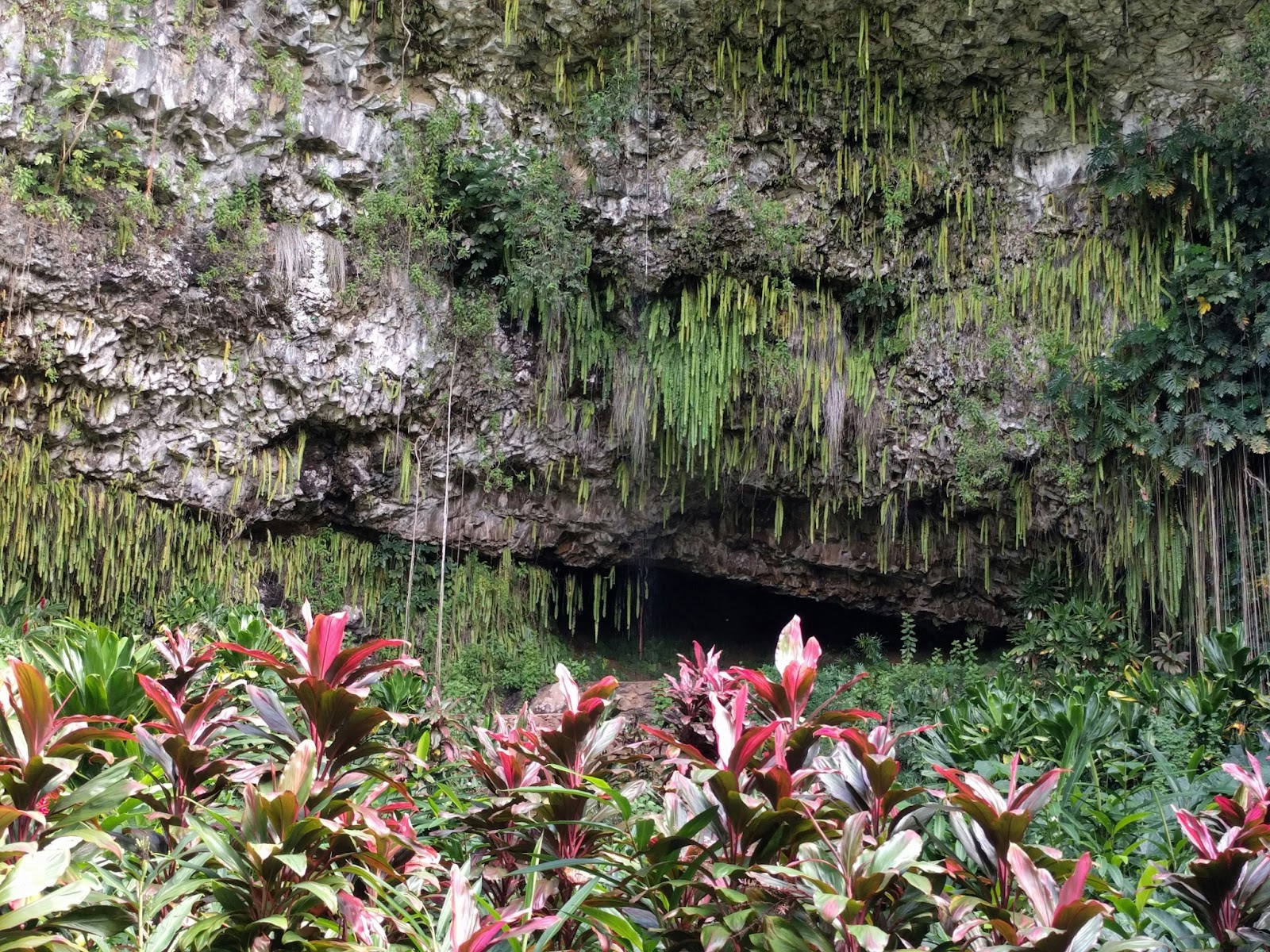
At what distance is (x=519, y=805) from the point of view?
176 centimetres

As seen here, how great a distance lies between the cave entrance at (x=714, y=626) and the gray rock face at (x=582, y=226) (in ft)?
3.92

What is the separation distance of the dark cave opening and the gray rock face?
1.14 meters

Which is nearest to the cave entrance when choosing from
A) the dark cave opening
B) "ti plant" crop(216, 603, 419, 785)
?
the dark cave opening

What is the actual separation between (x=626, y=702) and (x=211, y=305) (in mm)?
4664

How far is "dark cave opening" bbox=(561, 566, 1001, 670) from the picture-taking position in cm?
895

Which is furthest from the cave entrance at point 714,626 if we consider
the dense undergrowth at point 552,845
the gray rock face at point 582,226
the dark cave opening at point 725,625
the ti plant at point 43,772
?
the ti plant at point 43,772

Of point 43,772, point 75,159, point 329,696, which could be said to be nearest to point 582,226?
point 75,159

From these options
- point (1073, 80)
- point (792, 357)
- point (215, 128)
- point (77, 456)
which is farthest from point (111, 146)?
point (1073, 80)

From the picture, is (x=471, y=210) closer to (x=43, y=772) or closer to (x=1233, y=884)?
(x=43, y=772)

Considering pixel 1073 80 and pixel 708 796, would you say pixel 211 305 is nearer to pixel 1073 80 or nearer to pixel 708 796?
pixel 708 796

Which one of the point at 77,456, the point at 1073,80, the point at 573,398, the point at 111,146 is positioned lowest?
the point at 77,456

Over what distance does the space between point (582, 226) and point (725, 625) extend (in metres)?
5.10

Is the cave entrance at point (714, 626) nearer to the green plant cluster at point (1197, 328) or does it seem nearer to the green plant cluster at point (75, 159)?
the green plant cluster at point (1197, 328)

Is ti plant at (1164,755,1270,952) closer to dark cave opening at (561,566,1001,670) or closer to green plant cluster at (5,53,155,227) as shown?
green plant cluster at (5,53,155,227)
